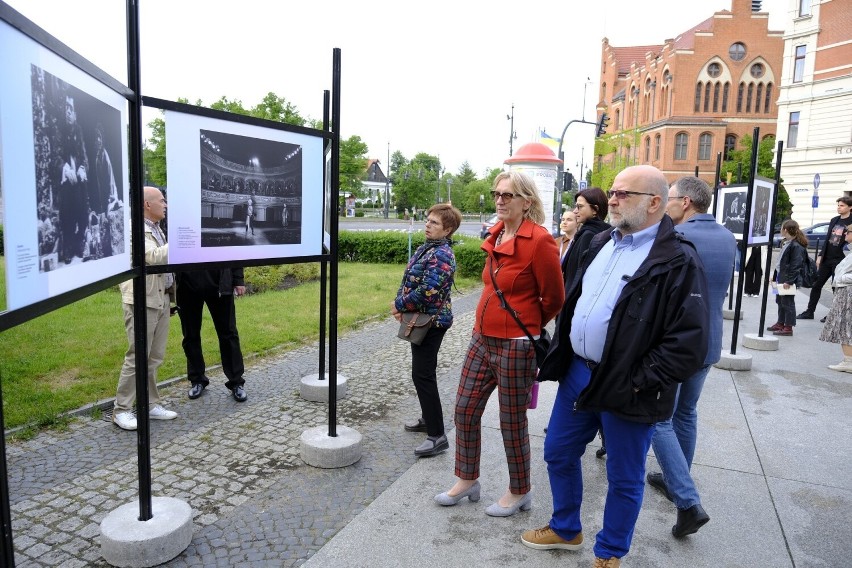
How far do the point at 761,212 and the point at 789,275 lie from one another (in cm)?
185

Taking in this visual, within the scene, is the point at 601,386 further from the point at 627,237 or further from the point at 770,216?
the point at 770,216

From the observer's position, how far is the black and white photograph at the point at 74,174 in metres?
2.05

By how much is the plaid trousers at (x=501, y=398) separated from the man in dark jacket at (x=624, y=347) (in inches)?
11.9

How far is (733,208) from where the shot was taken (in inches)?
353

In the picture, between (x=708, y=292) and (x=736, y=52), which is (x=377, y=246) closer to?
(x=708, y=292)

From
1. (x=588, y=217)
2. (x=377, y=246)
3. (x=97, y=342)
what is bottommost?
(x=97, y=342)

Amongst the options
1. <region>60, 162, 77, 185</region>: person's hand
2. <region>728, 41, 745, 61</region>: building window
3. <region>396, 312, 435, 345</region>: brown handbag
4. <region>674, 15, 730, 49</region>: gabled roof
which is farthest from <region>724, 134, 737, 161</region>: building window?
<region>60, 162, 77, 185</region>: person's hand

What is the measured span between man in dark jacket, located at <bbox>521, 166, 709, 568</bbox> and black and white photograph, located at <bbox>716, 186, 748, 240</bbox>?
6739mm

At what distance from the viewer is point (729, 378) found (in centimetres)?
677

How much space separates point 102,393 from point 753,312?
10.7m

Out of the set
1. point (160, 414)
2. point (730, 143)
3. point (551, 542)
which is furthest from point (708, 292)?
point (730, 143)

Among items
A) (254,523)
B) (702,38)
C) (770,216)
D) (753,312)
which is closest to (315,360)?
(254,523)

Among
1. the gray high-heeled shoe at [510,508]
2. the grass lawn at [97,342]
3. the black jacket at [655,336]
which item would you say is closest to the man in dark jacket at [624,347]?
the black jacket at [655,336]

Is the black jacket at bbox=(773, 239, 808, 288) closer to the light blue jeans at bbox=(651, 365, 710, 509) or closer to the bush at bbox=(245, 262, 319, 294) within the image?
the light blue jeans at bbox=(651, 365, 710, 509)
